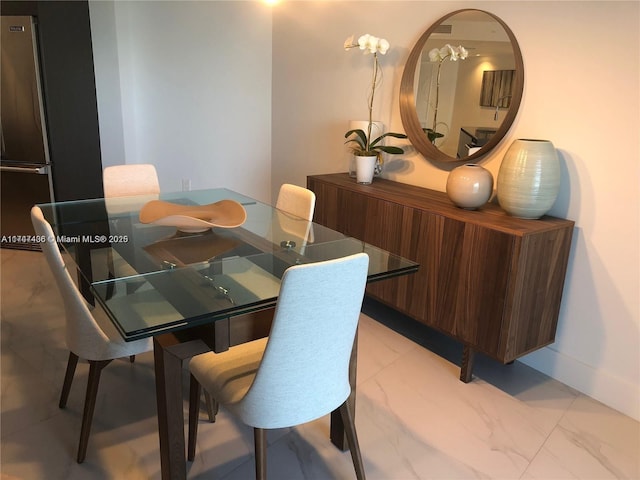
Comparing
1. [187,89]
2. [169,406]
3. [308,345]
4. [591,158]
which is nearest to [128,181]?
[187,89]

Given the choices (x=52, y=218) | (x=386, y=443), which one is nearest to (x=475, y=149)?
(x=386, y=443)

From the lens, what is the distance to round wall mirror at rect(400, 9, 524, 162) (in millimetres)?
2482

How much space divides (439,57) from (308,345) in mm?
2136

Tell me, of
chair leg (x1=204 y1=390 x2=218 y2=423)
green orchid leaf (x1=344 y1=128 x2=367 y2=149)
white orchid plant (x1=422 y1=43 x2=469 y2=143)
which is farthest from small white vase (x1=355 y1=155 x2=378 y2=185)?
chair leg (x1=204 y1=390 x2=218 y2=423)

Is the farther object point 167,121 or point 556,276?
point 167,121

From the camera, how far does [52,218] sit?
7.44 feet

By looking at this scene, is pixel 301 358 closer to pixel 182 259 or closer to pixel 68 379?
pixel 182 259

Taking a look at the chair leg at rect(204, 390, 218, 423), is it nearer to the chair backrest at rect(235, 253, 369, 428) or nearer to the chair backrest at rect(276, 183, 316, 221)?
the chair backrest at rect(235, 253, 369, 428)

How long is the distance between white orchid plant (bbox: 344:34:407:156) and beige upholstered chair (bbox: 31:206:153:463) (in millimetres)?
1853

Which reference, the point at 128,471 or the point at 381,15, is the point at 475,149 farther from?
the point at 128,471

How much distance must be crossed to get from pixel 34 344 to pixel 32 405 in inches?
23.7

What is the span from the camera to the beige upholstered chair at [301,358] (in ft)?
4.01

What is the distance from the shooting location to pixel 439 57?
2822 millimetres

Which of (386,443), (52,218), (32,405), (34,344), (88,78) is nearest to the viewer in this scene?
(386,443)
